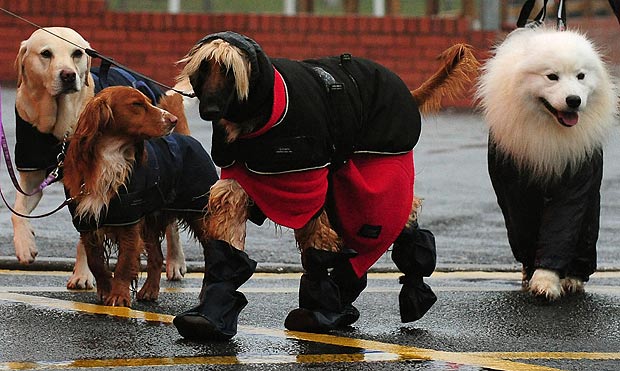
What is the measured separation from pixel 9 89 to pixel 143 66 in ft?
6.36

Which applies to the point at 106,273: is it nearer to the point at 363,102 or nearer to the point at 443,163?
the point at 363,102

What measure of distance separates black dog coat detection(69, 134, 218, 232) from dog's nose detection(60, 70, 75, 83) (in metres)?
0.90

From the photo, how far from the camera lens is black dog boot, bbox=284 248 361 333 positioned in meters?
Answer: 6.19

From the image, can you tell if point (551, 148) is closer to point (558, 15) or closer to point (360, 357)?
point (558, 15)

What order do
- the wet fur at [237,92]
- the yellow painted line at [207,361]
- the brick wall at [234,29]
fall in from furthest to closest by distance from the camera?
the brick wall at [234,29], the wet fur at [237,92], the yellow painted line at [207,361]

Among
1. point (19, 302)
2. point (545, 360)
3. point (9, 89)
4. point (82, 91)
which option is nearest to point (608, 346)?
point (545, 360)

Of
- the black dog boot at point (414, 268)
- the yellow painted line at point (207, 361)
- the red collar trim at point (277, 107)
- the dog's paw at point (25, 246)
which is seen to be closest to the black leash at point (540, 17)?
the black dog boot at point (414, 268)

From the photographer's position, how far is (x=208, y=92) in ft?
18.2

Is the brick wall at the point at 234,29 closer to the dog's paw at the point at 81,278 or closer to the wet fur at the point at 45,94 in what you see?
the wet fur at the point at 45,94

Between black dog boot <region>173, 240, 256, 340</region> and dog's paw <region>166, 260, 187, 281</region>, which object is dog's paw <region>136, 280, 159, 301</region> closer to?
dog's paw <region>166, 260, 187, 281</region>

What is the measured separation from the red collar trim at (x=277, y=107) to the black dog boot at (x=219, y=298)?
50 centimetres

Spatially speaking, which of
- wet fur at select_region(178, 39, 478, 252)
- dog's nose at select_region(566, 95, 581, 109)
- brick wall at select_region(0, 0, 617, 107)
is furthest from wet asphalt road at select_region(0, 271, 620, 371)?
brick wall at select_region(0, 0, 617, 107)

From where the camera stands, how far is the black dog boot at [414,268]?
6.44 metres

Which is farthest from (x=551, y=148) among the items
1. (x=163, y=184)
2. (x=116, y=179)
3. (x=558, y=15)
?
(x=116, y=179)
